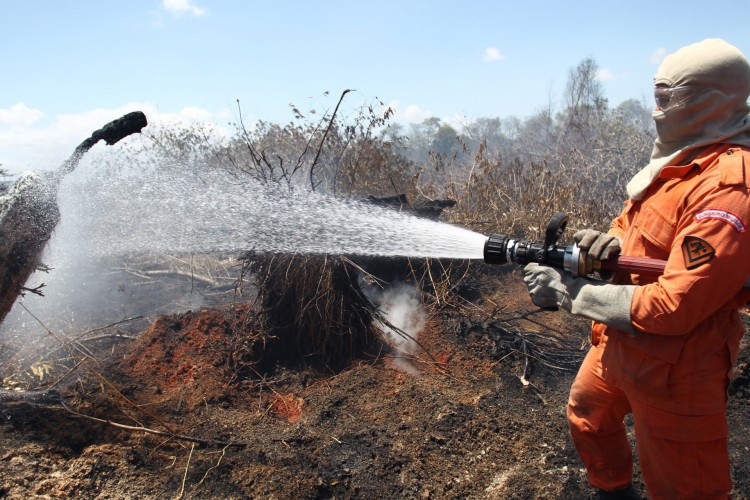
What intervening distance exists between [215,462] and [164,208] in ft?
11.6

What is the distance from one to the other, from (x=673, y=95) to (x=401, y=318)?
12.5ft

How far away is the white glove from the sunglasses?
2.64ft

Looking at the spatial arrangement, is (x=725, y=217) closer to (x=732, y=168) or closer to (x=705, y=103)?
(x=732, y=168)

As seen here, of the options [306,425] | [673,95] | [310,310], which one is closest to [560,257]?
[673,95]

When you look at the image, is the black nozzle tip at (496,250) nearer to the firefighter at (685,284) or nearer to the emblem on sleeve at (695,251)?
the firefighter at (685,284)

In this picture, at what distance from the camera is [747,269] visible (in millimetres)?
1763

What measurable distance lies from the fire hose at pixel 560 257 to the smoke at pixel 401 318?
237 centimetres

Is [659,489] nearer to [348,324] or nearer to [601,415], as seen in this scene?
[601,415]

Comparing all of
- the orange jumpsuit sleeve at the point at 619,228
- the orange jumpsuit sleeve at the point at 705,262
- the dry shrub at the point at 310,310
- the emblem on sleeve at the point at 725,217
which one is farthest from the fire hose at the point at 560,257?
the dry shrub at the point at 310,310

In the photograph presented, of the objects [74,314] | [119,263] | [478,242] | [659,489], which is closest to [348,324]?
[478,242]

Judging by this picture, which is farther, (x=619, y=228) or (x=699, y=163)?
(x=619, y=228)

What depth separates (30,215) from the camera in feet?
12.4

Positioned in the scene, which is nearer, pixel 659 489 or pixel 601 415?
pixel 659 489

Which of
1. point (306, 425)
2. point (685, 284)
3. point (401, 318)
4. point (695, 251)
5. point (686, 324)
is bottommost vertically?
point (306, 425)
